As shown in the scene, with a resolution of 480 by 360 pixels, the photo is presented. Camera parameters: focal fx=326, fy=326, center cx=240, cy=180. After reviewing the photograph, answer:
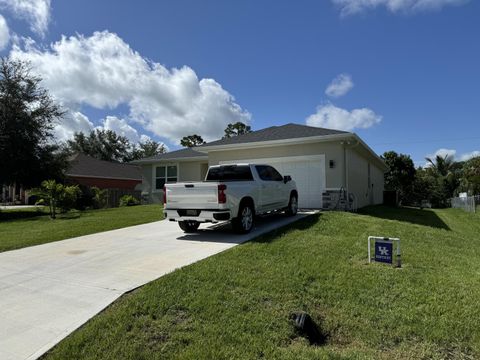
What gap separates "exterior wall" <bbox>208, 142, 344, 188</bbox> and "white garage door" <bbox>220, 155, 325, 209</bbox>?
0.22 m

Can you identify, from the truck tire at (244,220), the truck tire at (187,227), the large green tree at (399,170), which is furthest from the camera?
the large green tree at (399,170)

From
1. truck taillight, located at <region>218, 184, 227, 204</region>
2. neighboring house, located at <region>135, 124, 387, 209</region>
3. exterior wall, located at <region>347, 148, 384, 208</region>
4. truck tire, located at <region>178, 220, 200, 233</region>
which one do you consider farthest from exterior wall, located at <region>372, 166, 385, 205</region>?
truck taillight, located at <region>218, 184, 227, 204</region>

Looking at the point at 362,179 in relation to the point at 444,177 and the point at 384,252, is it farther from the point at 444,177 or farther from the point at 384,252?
the point at 444,177

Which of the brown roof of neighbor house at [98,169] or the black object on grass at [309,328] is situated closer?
the black object on grass at [309,328]

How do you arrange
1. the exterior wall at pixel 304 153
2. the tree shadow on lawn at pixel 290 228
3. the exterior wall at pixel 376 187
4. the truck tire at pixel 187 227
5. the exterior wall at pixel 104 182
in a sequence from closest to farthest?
the tree shadow on lawn at pixel 290 228 → the truck tire at pixel 187 227 → the exterior wall at pixel 304 153 → the exterior wall at pixel 376 187 → the exterior wall at pixel 104 182

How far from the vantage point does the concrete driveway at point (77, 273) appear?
364 cm

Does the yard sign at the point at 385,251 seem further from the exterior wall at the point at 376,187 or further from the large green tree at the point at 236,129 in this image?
the large green tree at the point at 236,129

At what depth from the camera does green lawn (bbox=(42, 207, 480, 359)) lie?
3.27 metres

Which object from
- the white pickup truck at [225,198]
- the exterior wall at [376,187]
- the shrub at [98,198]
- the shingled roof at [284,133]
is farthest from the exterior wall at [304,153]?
the shrub at [98,198]

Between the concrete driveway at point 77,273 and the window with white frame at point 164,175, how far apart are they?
11.6 m

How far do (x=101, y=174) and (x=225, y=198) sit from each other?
31.5 metres

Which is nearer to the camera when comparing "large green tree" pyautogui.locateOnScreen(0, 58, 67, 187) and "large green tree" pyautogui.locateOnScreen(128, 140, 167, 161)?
"large green tree" pyautogui.locateOnScreen(0, 58, 67, 187)

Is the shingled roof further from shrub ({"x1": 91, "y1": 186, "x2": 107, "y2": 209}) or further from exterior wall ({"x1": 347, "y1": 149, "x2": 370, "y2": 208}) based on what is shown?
shrub ({"x1": 91, "y1": 186, "x2": 107, "y2": 209})

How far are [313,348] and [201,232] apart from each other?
20.2 ft
